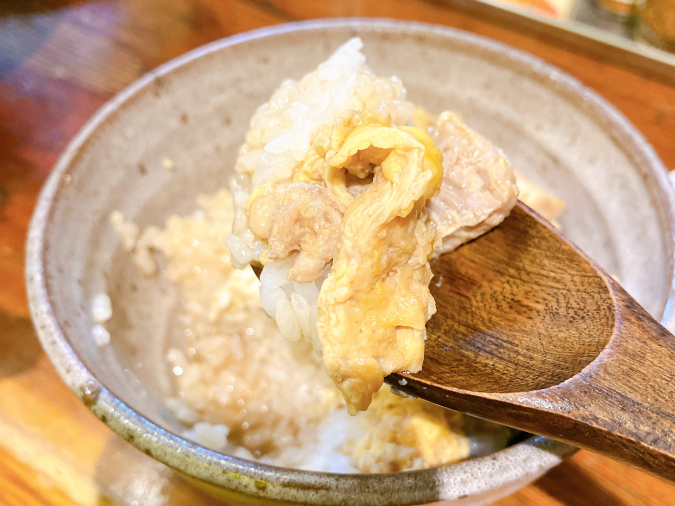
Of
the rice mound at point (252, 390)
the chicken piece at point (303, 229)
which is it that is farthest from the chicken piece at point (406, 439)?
the chicken piece at point (303, 229)

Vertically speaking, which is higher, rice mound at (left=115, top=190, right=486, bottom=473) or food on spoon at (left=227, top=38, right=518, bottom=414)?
food on spoon at (left=227, top=38, right=518, bottom=414)

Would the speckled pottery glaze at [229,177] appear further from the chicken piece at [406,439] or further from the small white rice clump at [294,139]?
the small white rice clump at [294,139]

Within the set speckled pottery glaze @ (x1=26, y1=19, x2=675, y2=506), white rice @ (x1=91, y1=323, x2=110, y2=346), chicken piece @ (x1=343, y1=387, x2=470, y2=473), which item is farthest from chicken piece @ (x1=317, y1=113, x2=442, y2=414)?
white rice @ (x1=91, y1=323, x2=110, y2=346)

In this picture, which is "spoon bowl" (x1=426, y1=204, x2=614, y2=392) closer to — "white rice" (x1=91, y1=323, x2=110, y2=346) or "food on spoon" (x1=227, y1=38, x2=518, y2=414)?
"food on spoon" (x1=227, y1=38, x2=518, y2=414)

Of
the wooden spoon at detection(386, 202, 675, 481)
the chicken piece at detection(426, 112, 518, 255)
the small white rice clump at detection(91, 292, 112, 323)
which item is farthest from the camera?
the small white rice clump at detection(91, 292, 112, 323)

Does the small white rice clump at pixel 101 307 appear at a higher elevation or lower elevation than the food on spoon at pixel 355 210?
lower

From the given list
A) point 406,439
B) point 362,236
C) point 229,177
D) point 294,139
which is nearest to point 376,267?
point 362,236
